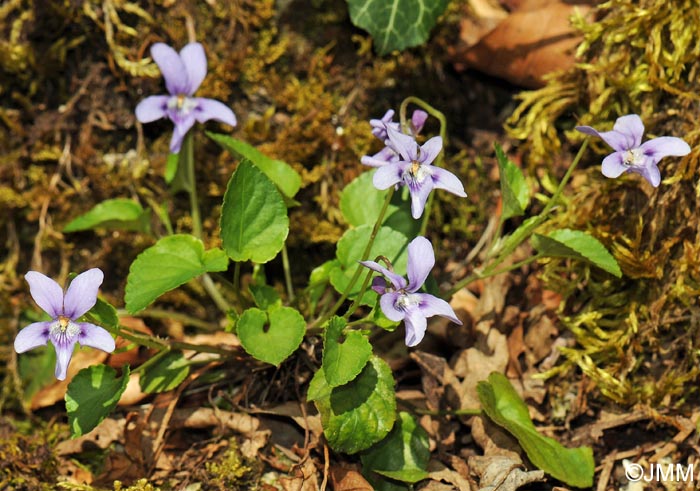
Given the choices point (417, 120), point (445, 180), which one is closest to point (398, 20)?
point (417, 120)

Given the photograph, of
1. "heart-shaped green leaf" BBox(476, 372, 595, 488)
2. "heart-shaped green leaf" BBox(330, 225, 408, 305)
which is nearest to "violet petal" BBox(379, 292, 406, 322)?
"heart-shaped green leaf" BBox(330, 225, 408, 305)

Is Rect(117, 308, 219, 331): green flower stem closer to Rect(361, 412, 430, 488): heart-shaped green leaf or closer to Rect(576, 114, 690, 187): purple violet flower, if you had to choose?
Rect(361, 412, 430, 488): heart-shaped green leaf

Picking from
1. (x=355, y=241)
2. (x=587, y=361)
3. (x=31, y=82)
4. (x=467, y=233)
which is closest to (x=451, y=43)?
(x=467, y=233)

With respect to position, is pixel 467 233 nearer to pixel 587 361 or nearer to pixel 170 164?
pixel 587 361

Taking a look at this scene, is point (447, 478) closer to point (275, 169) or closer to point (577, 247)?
point (577, 247)

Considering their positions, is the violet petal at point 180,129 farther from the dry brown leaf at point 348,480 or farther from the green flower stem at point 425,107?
the dry brown leaf at point 348,480

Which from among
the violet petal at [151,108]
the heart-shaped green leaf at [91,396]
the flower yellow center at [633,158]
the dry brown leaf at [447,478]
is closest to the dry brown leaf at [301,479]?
A: the dry brown leaf at [447,478]
